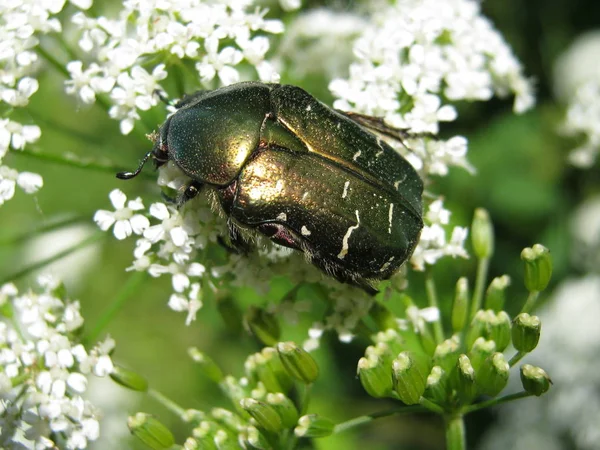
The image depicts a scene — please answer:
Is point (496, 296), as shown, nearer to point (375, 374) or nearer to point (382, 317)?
point (382, 317)

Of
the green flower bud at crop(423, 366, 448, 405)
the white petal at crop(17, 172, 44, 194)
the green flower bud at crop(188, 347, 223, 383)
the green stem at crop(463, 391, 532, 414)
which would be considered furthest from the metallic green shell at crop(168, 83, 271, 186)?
the green stem at crop(463, 391, 532, 414)

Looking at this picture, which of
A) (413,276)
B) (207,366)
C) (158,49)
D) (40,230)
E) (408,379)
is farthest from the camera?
(413,276)

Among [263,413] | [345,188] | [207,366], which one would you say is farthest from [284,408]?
[345,188]

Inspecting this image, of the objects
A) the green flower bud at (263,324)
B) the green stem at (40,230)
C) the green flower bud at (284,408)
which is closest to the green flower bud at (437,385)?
the green flower bud at (284,408)

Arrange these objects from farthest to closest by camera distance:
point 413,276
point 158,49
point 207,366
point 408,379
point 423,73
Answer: point 413,276
point 423,73
point 207,366
point 158,49
point 408,379

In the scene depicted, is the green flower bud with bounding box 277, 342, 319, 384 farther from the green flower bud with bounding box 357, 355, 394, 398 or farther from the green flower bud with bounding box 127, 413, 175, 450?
the green flower bud with bounding box 127, 413, 175, 450

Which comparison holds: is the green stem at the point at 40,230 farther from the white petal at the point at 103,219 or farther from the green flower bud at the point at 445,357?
the green flower bud at the point at 445,357
